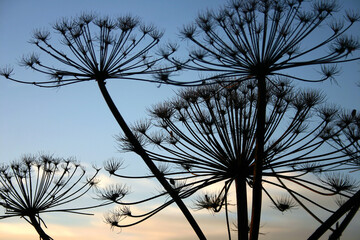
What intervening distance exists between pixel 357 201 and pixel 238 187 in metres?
3.13

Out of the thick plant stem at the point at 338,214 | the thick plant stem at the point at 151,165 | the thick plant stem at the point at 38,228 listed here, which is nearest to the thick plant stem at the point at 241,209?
the thick plant stem at the point at 151,165

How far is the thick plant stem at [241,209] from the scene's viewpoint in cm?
934

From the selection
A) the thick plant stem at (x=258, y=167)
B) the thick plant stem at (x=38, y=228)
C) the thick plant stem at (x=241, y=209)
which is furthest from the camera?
the thick plant stem at (x=38, y=228)

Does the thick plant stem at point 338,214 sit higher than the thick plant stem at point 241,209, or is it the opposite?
the thick plant stem at point 241,209

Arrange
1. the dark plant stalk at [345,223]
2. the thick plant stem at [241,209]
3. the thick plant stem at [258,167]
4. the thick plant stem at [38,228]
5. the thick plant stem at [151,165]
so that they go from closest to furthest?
→ the dark plant stalk at [345,223] < the thick plant stem at [258,167] < the thick plant stem at [241,209] < the thick plant stem at [151,165] < the thick plant stem at [38,228]

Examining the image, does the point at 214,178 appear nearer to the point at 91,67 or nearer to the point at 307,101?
the point at 307,101

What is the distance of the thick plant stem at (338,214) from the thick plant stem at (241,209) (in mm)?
1921

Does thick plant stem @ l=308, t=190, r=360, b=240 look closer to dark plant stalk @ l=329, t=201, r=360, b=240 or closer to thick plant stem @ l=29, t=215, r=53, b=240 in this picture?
dark plant stalk @ l=329, t=201, r=360, b=240

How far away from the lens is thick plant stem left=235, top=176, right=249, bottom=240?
934 centimetres

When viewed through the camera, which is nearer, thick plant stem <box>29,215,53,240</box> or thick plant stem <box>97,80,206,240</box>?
thick plant stem <box>97,80,206,240</box>

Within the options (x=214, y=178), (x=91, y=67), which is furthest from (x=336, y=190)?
(x=91, y=67)

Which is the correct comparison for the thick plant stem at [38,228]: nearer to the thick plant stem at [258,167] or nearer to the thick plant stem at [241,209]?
the thick plant stem at [241,209]

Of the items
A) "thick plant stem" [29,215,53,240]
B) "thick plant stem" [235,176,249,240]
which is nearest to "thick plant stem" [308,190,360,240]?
"thick plant stem" [235,176,249,240]

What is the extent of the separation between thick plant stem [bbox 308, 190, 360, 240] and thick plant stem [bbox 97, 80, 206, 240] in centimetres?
279
